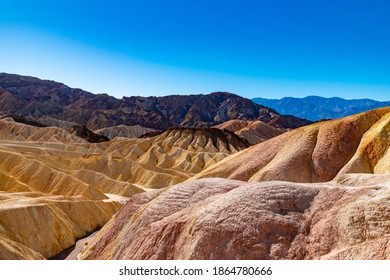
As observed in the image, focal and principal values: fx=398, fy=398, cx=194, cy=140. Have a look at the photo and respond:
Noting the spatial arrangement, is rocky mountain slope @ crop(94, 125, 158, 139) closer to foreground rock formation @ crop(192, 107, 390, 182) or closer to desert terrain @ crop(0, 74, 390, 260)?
desert terrain @ crop(0, 74, 390, 260)

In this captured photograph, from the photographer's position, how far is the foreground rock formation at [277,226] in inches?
433

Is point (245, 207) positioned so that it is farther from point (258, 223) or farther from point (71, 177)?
point (71, 177)

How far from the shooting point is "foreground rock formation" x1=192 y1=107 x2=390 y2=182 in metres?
28.4

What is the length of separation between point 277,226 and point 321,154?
1993 centimetres

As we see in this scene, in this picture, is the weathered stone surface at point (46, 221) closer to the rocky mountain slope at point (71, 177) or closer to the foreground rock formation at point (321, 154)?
the rocky mountain slope at point (71, 177)

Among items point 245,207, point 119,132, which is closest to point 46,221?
point 245,207

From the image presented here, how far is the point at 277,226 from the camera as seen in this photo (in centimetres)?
1209

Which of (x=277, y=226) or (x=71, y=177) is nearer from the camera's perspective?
(x=277, y=226)

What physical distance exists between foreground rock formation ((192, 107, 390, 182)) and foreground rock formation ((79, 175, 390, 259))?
1387cm

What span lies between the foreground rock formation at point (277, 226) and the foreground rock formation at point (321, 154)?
13.9 metres

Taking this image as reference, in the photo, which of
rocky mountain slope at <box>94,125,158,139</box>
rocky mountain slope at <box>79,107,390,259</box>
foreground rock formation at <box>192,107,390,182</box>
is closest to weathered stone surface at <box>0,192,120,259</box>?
rocky mountain slope at <box>79,107,390,259</box>

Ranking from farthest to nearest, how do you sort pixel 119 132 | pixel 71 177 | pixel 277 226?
1. pixel 119 132
2. pixel 71 177
3. pixel 277 226

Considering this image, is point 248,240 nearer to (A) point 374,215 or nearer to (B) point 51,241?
(A) point 374,215

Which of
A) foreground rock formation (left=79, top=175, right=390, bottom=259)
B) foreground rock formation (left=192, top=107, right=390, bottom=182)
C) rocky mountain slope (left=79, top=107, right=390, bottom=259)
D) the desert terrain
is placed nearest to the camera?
foreground rock formation (left=79, top=175, right=390, bottom=259)
